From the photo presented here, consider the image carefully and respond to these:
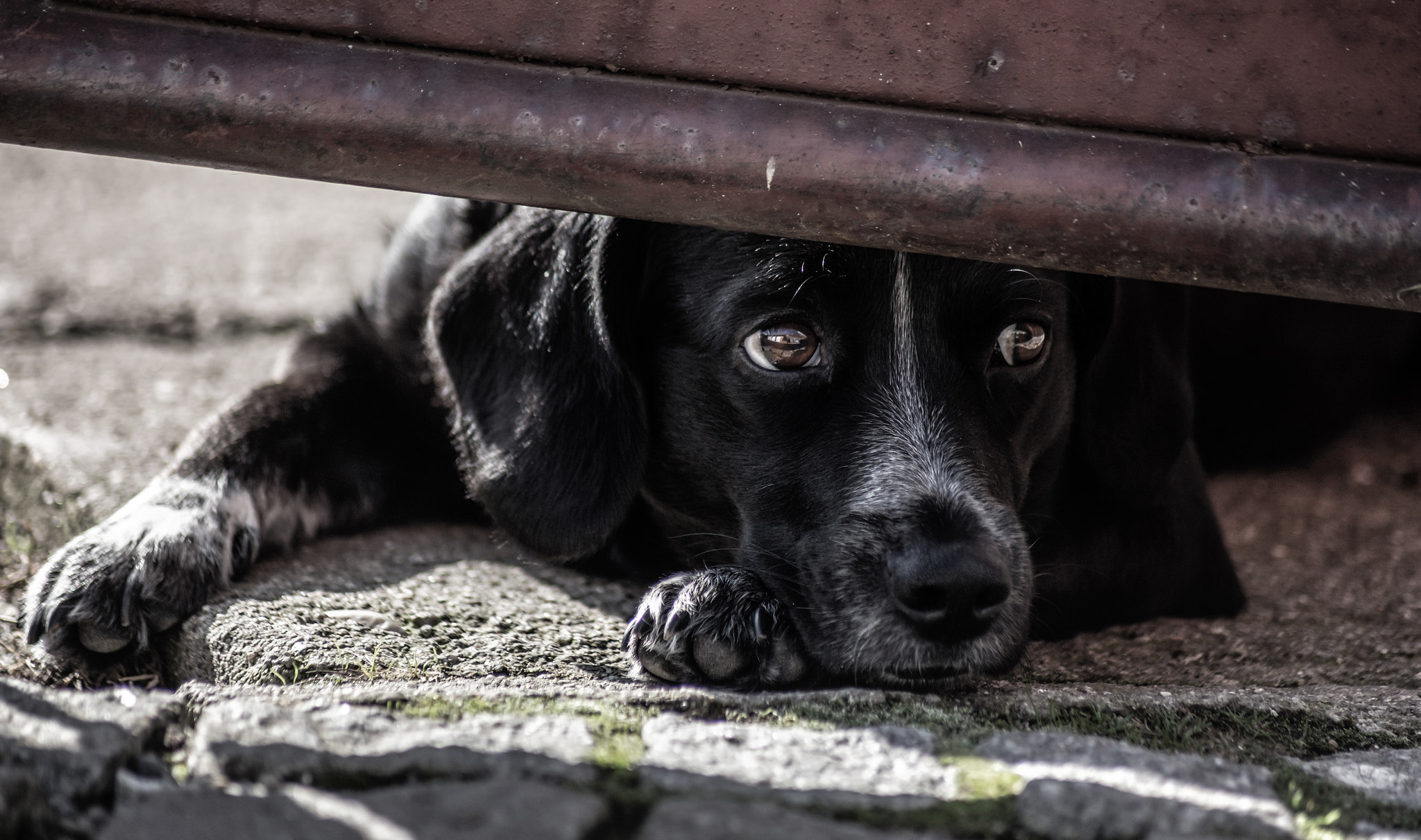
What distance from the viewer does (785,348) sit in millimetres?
2240

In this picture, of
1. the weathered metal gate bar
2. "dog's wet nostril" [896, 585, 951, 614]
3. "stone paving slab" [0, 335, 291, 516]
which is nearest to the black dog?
"dog's wet nostril" [896, 585, 951, 614]

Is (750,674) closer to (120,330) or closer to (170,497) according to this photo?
(170,497)

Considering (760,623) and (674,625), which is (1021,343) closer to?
(760,623)

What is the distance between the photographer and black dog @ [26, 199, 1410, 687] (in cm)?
199

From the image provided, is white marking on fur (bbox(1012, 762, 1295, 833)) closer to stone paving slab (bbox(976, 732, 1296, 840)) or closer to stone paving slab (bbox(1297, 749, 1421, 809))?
stone paving slab (bbox(976, 732, 1296, 840))

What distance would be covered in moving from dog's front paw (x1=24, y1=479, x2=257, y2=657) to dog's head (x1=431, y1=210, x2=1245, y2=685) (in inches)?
19.2

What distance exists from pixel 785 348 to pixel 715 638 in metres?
0.59

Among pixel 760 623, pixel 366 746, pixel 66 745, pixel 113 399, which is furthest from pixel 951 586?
pixel 113 399

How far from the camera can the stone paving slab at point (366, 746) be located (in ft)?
4.71

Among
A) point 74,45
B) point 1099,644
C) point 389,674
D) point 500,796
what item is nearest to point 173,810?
point 500,796

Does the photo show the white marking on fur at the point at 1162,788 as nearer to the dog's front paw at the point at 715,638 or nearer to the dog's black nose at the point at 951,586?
the dog's black nose at the point at 951,586

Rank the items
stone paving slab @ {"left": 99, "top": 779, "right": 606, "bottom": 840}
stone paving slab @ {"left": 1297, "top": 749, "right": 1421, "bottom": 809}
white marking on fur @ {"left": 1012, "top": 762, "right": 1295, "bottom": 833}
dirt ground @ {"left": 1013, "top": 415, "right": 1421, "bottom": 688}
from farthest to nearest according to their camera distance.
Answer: dirt ground @ {"left": 1013, "top": 415, "right": 1421, "bottom": 688}
stone paving slab @ {"left": 1297, "top": 749, "right": 1421, "bottom": 809}
white marking on fur @ {"left": 1012, "top": 762, "right": 1295, "bottom": 833}
stone paving slab @ {"left": 99, "top": 779, "right": 606, "bottom": 840}

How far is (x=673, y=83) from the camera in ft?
6.05

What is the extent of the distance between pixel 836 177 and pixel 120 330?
2.83 metres
